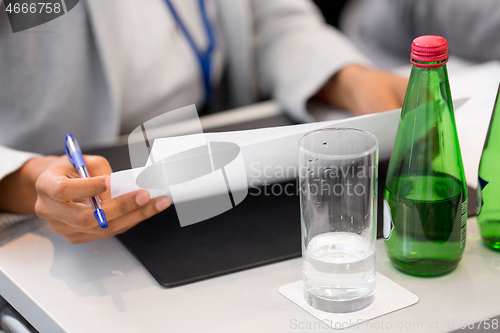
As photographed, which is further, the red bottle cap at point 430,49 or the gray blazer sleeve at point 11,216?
the gray blazer sleeve at point 11,216

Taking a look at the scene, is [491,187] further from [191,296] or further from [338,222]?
[191,296]

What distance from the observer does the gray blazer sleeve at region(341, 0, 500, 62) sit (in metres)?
0.91

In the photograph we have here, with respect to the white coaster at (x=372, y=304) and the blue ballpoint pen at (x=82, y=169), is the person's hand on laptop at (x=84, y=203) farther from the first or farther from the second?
the white coaster at (x=372, y=304)

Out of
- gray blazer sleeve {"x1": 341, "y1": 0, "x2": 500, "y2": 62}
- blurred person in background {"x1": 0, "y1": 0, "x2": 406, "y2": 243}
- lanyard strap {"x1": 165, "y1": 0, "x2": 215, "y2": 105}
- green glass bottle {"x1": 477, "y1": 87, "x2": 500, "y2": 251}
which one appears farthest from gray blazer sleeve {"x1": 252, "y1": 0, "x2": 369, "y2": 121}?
green glass bottle {"x1": 477, "y1": 87, "x2": 500, "y2": 251}

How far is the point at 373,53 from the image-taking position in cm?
128

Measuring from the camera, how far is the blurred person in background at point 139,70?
662mm

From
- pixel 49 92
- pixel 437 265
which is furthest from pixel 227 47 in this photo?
pixel 437 265

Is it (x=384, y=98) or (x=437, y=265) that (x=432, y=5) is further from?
(x=437, y=265)

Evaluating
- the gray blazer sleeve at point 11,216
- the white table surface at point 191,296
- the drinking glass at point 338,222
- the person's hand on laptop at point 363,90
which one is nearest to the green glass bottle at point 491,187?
the white table surface at point 191,296

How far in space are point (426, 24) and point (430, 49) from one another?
846 mm

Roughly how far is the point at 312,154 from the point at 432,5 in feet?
2.89

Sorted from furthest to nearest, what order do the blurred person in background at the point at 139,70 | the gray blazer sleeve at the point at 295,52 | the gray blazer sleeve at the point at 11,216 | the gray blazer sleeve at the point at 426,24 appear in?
the gray blazer sleeve at the point at 426,24 → the gray blazer sleeve at the point at 295,52 → the blurred person in background at the point at 139,70 → the gray blazer sleeve at the point at 11,216

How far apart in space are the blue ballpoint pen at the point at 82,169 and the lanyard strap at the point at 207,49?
0.47 metres

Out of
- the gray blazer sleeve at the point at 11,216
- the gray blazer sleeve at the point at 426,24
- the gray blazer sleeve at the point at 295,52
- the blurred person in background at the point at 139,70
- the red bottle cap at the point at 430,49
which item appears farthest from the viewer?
the gray blazer sleeve at the point at 426,24
